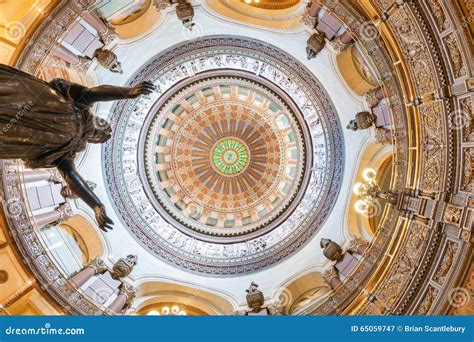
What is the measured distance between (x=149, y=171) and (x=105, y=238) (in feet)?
15.1

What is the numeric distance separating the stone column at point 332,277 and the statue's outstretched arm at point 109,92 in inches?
398

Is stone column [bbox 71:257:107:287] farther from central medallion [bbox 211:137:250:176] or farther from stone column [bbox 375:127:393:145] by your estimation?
stone column [bbox 375:127:393:145]

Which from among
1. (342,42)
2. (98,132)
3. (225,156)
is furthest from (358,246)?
(225,156)

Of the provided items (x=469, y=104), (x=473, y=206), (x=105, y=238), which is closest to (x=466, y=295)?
(x=473, y=206)

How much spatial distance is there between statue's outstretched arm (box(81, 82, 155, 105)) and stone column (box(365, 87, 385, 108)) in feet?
26.6

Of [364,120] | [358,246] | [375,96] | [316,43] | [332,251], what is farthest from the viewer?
[332,251]

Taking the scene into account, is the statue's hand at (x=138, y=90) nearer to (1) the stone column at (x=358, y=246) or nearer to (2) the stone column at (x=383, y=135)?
(2) the stone column at (x=383, y=135)

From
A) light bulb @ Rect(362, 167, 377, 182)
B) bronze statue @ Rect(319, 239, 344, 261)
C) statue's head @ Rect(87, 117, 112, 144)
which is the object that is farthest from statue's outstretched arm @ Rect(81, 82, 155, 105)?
bronze statue @ Rect(319, 239, 344, 261)

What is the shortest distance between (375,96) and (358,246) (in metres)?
5.88

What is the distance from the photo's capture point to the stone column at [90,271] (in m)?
13.1

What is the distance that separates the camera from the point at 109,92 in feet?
27.2

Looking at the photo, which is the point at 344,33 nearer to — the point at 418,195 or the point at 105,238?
the point at 418,195

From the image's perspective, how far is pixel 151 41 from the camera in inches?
591

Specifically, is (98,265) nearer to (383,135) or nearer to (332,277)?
(332,277)
